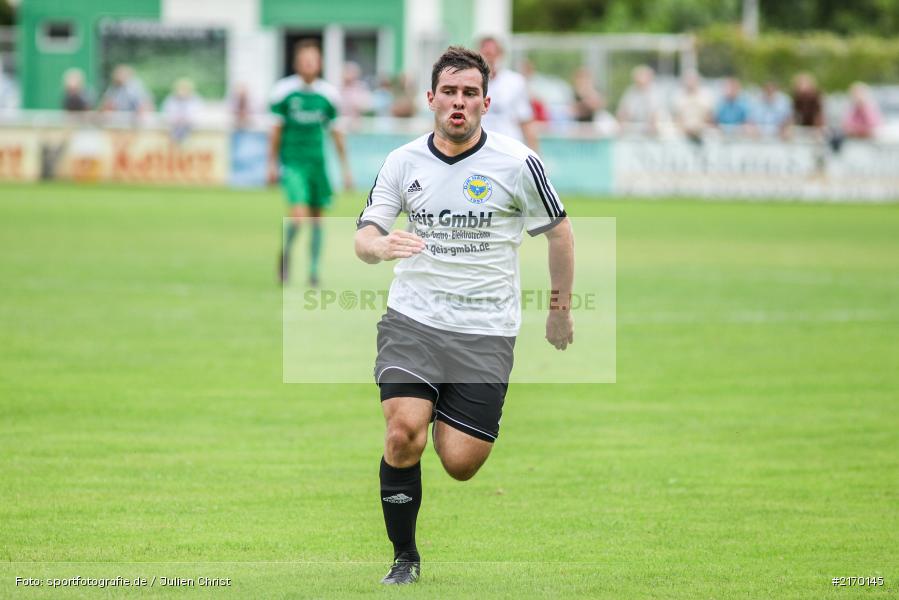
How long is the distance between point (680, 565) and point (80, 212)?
21313 mm

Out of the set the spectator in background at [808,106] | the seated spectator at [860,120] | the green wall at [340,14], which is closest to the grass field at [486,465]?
the seated spectator at [860,120]

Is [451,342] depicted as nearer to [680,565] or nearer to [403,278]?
[403,278]

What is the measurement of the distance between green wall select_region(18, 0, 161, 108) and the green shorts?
2857 cm

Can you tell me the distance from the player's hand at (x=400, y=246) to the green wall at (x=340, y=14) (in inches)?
1523

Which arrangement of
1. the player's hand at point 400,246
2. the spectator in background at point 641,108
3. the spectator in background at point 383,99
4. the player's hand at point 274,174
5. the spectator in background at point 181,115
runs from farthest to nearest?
the spectator in background at point 383,99 < the spectator in background at point 641,108 < the spectator in background at point 181,115 < the player's hand at point 274,174 < the player's hand at point 400,246

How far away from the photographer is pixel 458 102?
616 centimetres

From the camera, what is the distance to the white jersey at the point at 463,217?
6277 millimetres

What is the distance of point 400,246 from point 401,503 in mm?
1066

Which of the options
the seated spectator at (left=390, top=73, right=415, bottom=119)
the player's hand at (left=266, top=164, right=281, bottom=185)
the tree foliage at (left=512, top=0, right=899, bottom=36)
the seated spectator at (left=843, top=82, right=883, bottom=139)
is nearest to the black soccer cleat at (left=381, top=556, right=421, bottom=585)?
the player's hand at (left=266, top=164, right=281, bottom=185)

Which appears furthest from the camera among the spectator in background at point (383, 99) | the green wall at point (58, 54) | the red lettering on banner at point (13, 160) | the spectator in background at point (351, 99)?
the green wall at point (58, 54)

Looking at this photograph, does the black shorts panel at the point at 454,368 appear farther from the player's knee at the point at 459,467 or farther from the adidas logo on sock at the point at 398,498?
the adidas logo on sock at the point at 398,498

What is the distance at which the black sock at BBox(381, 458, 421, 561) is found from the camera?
6.18 metres

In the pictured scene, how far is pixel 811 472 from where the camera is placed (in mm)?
8609

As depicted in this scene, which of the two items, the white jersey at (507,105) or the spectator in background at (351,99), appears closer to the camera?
the white jersey at (507,105)
